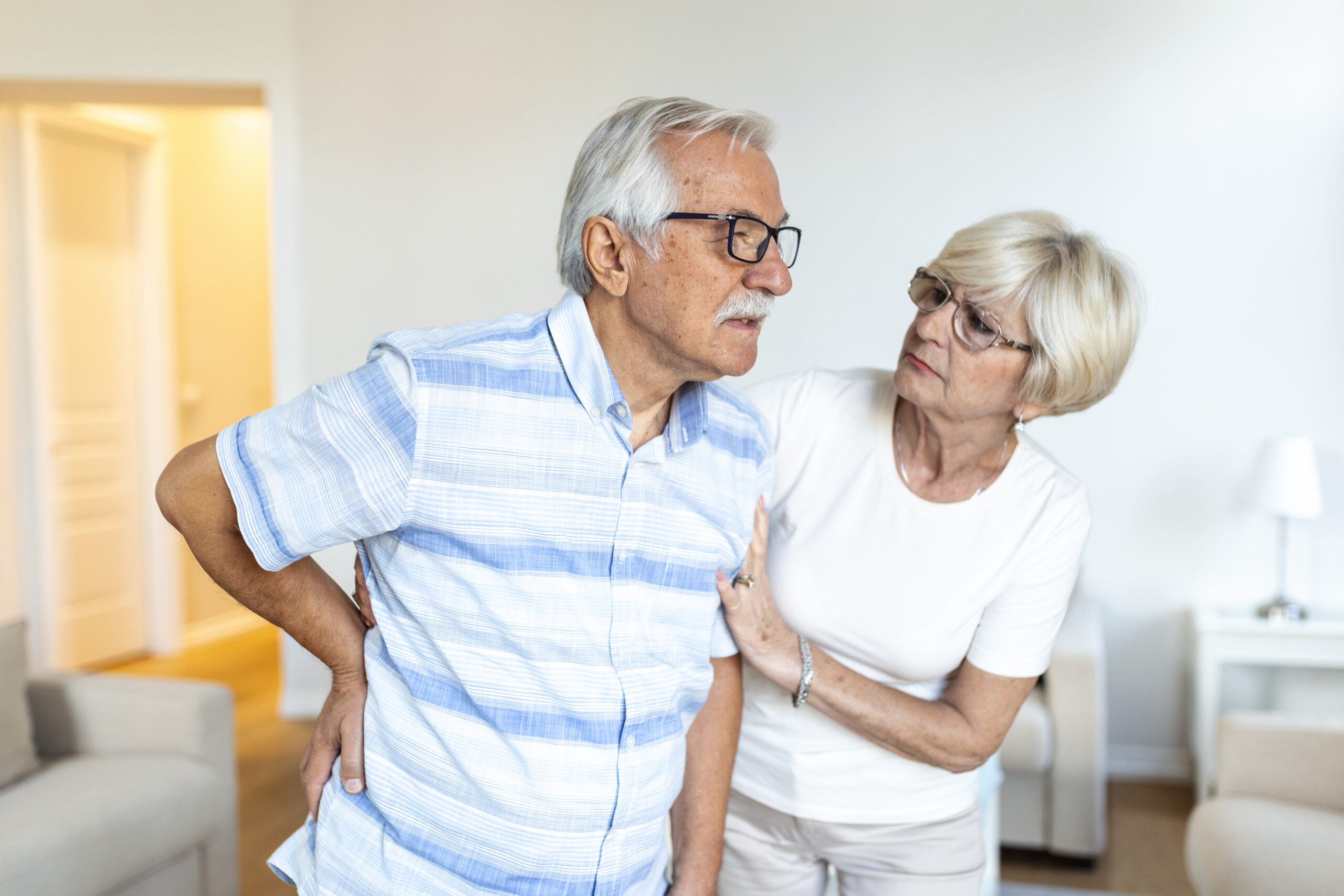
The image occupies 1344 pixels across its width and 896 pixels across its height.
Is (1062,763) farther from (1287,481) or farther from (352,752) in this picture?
(352,752)

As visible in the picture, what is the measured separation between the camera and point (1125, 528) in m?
3.57

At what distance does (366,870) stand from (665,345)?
2.14 ft

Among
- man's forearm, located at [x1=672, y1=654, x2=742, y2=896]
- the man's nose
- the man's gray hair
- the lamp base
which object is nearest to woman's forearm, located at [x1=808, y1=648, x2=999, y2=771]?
man's forearm, located at [x1=672, y1=654, x2=742, y2=896]

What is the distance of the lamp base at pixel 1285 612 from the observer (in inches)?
130

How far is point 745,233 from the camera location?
110 cm

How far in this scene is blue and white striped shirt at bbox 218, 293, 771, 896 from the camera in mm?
1021

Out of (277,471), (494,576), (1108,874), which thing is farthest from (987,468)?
(1108,874)

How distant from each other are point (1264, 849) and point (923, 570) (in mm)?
1195

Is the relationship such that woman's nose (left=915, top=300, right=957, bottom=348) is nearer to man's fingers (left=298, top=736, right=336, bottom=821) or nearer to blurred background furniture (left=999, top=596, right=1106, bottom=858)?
man's fingers (left=298, top=736, right=336, bottom=821)

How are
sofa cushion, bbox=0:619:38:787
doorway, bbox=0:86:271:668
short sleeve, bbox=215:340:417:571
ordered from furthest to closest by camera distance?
doorway, bbox=0:86:271:668 → sofa cushion, bbox=0:619:38:787 → short sleeve, bbox=215:340:417:571

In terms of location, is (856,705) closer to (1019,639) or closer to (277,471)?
(1019,639)

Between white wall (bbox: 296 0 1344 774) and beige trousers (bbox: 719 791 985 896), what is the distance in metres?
2.42

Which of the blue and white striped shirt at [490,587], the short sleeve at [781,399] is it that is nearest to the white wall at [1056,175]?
the short sleeve at [781,399]

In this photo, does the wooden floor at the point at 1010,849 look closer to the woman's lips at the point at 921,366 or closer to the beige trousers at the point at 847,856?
the beige trousers at the point at 847,856
